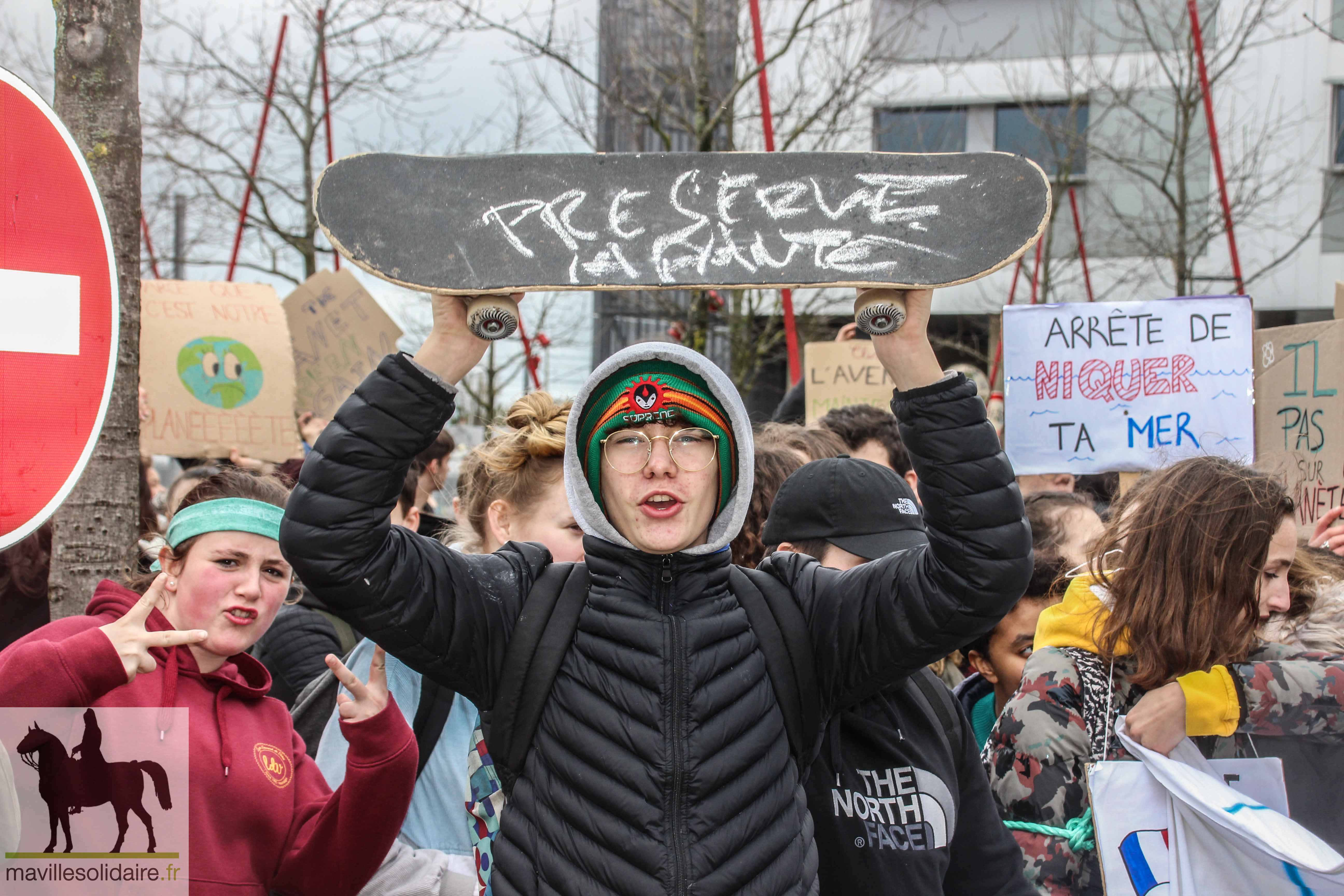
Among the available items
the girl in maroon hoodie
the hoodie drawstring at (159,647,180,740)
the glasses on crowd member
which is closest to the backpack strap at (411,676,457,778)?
the girl in maroon hoodie

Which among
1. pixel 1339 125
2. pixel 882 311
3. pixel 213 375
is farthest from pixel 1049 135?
pixel 882 311

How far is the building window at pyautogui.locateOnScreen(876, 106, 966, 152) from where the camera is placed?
48.4 ft

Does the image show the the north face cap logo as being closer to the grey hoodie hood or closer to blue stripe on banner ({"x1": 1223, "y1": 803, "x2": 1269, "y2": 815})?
the grey hoodie hood

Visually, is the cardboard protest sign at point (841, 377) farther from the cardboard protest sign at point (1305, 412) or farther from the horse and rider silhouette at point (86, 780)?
the horse and rider silhouette at point (86, 780)

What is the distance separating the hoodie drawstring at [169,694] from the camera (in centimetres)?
222

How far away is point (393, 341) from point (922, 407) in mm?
4834

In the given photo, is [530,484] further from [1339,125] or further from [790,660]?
[1339,125]

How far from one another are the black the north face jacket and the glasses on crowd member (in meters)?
0.15

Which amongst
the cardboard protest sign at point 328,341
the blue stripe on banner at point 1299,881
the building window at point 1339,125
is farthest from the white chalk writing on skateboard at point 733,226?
the building window at point 1339,125

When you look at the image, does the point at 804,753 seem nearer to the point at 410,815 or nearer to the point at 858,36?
the point at 410,815

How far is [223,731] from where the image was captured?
2285mm

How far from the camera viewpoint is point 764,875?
1771 mm

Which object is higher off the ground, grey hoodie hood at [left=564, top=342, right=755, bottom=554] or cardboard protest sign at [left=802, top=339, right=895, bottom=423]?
cardboard protest sign at [left=802, top=339, right=895, bottom=423]

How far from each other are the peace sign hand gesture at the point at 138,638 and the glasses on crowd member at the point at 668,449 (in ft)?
2.63
